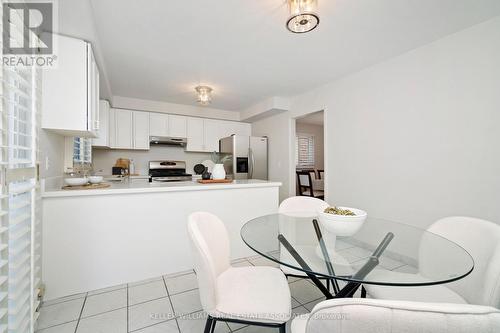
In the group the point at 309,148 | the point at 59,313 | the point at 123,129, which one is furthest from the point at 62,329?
the point at 309,148

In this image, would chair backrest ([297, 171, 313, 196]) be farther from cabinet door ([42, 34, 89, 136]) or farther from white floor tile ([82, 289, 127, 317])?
cabinet door ([42, 34, 89, 136])

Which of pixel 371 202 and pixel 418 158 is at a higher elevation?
pixel 418 158

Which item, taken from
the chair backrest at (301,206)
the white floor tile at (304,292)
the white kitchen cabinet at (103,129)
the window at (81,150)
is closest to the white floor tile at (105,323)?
the white floor tile at (304,292)

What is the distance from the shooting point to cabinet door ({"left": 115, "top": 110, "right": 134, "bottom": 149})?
3864 mm

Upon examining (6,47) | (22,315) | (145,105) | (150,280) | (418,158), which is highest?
(145,105)

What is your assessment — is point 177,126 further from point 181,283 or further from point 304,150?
point 304,150

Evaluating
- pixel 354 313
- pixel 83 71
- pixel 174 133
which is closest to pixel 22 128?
pixel 83 71

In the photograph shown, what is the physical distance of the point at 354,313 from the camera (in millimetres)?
478

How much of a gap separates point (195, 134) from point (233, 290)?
3843 mm

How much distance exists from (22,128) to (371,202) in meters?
3.40

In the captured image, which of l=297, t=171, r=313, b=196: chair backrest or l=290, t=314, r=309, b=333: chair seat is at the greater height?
l=297, t=171, r=313, b=196: chair backrest

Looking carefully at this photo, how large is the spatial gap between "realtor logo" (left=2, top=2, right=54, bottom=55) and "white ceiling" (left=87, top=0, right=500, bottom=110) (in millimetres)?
350

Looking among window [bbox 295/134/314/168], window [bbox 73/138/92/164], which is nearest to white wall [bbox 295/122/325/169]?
window [bbox 295/134/314/168]

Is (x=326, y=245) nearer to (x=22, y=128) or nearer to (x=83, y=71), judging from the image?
(x=22, y=128)
